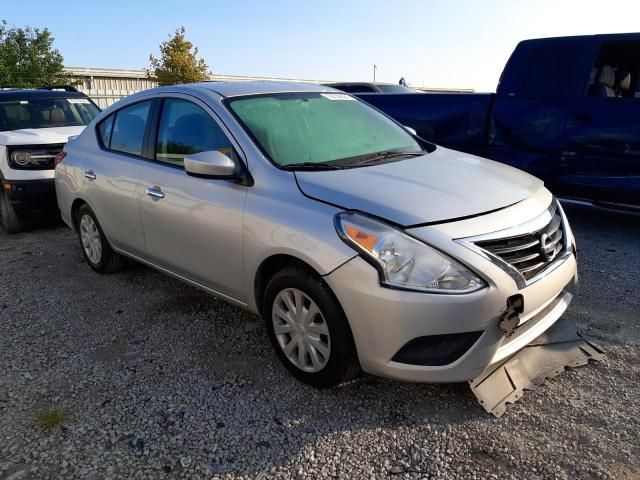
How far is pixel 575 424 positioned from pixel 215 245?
7.15ft

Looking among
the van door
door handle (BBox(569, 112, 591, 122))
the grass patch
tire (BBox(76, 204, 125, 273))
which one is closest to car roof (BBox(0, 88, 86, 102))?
tire (BBox(76, 204, 125, 273))

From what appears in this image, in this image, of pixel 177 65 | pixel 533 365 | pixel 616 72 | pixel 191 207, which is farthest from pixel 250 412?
pixel 177 65

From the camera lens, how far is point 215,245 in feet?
10.7

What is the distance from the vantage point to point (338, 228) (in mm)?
2588

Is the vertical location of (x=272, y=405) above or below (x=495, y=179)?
below

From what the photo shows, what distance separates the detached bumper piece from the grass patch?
2.13 m

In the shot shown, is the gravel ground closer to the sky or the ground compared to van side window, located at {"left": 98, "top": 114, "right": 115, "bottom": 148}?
closer to the ground

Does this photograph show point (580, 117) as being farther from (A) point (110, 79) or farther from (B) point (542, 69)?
(A) point (110, 79)

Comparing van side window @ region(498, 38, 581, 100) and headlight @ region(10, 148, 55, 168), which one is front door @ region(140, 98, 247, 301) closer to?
headlight @ region(10, 148, 55, 168)

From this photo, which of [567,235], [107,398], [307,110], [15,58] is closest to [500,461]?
[567,235]

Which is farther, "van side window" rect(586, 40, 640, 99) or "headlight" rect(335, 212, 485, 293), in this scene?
"van side window" rect(586, 40, 640, 99)

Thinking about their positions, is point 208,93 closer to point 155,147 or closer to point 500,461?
point 155,147

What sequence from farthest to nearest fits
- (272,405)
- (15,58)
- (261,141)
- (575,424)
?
(15,58)
(261,141)
(272,405)
(575,424)

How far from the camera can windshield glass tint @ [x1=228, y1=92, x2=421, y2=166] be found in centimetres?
326
